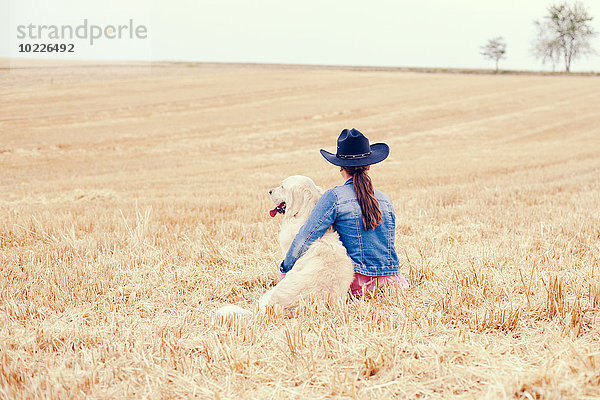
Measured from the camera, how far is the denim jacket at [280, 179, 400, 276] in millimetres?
3828

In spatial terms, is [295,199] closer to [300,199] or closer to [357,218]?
[300,199]

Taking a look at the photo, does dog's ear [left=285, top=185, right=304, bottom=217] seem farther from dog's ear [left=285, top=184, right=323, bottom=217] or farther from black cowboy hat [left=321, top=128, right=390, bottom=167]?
black cowboy hat [left=321, top=128, right=390, bottom=167]

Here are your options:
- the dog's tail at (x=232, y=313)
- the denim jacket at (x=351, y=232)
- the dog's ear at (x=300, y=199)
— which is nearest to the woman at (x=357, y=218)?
the denim jacket at (x=351, y=232)

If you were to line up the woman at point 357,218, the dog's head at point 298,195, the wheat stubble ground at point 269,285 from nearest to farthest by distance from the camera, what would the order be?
the wheat stubble ground at point 269,285, the woman at point 357,218, the dog's head at point 298,195

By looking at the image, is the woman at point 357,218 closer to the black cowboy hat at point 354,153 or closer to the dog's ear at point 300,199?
the black cowboy hat at point 354,153

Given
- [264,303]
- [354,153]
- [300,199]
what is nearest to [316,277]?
[264,303]

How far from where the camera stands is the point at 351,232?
3920 millimetres

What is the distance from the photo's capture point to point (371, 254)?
3.99 m

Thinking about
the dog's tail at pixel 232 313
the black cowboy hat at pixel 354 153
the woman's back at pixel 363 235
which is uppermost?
the black cowboy hat at pixel 354 153

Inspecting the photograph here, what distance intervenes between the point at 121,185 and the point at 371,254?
9.96 m

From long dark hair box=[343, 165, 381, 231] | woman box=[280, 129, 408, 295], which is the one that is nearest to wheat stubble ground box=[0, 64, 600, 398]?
woman box=[280, 129, 408, 295]

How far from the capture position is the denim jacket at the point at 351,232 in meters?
3.83

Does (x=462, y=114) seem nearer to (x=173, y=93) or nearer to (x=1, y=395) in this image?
(x=173, y=93)

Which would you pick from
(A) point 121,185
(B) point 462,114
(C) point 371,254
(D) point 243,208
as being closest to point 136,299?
(C) point 371,254
